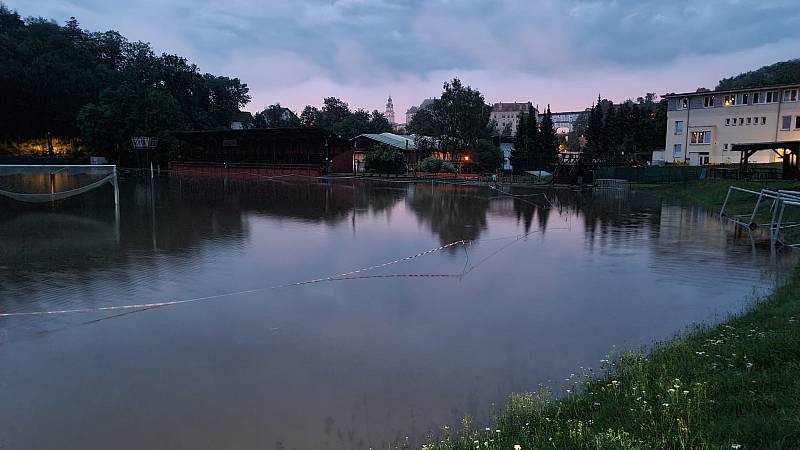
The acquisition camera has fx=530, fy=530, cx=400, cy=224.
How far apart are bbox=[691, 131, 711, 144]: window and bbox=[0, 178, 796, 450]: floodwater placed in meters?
38.6

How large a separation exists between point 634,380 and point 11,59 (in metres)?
90.3

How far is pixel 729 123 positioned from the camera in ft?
172

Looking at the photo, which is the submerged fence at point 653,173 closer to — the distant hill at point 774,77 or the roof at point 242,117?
the distant hill at point 774,77

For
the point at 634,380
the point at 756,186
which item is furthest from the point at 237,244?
the point at 756,186

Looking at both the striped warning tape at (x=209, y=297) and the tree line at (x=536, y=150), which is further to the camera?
the tree line at (x=536, y=150)

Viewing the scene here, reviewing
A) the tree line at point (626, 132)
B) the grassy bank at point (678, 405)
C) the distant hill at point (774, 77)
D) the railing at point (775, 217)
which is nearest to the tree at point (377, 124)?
the tree line at point (626, 132)

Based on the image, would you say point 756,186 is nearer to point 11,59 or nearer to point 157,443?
point 157,443

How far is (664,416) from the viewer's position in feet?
15.9

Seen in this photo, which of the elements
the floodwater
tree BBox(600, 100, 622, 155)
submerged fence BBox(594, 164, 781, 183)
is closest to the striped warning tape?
the floodwater

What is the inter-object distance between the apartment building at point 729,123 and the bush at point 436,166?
23.7 meters

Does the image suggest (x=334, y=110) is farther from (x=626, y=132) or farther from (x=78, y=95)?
(x=626, y=132)

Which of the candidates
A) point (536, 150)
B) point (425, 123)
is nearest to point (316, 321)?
point (425, 123)

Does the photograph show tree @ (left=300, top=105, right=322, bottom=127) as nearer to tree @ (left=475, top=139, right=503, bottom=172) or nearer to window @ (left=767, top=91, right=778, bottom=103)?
tree @ (left=475, top=139, right=503, bottom=172)

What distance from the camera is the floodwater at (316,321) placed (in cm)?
608
